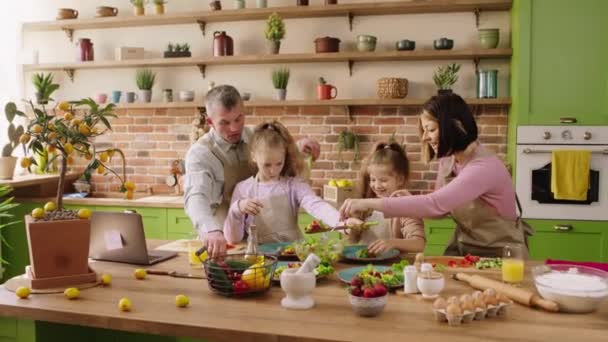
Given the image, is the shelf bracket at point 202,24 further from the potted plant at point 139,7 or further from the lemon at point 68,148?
the lemon at point 68,148

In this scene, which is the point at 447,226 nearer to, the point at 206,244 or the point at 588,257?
the point at 588,257

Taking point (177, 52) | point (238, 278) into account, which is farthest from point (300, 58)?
point (238, 278)

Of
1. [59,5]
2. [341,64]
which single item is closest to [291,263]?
→ [341,64]

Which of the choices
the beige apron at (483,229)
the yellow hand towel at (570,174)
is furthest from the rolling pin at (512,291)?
the yellow hand towel at (570,174)

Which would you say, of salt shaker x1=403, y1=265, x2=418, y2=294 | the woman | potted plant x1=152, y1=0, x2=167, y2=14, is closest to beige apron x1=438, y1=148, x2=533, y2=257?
the woman

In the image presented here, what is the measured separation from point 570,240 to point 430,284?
2.54 metres

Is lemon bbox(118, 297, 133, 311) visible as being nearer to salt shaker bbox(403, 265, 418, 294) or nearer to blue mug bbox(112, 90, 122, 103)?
salt shaker bbox(403, 265, 418, 294)

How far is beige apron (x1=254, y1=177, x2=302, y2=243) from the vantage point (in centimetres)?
277

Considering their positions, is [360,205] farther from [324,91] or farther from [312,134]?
[312,134]

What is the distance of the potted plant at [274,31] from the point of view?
4.55 metres

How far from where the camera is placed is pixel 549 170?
398cm

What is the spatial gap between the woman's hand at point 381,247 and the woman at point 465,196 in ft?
0.37

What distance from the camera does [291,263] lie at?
2176 millimetres

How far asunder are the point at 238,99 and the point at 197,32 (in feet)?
8.11
